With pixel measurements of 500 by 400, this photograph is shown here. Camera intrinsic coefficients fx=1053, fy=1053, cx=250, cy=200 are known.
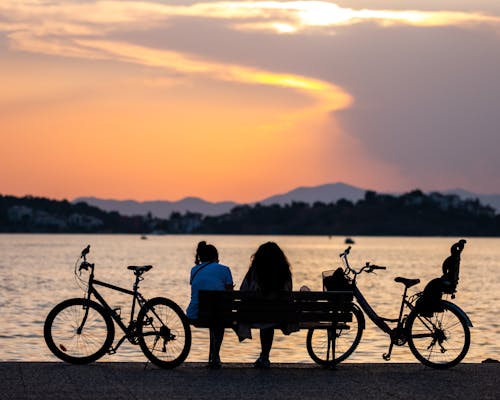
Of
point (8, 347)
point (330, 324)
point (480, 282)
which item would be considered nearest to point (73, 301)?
point (330, 324)

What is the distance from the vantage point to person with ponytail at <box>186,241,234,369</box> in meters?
13.5

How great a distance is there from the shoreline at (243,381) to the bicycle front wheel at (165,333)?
0.59 ft

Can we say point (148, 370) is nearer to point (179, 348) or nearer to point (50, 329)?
point (179, 348)

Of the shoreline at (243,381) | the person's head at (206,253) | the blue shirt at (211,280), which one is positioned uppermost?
the person's head at (206,253)

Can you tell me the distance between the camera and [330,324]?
Result: 13.6 m

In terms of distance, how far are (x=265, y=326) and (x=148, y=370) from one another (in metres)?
1.61

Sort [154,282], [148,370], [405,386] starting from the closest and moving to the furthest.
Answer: [405,386] → [148,370] → [154,282]

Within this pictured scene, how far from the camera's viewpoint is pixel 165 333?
13289 millimetres

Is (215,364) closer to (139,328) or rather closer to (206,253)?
(139,328)

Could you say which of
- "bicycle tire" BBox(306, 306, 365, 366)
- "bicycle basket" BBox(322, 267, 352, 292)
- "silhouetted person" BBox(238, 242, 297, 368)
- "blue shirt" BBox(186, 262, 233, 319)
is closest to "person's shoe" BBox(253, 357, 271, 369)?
"silhouetted person" BBox(238, 242, 297, 368)

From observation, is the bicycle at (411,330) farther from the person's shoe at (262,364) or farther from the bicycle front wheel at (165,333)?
the bicycle front wheel at (165,333)

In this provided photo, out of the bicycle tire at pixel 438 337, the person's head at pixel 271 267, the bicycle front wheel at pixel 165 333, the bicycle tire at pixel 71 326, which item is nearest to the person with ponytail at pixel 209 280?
the bicycle front wheel at pixel 165 333

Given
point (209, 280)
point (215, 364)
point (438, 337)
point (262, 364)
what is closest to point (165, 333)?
point (215, 364)

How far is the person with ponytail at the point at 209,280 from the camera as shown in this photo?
1351cm
